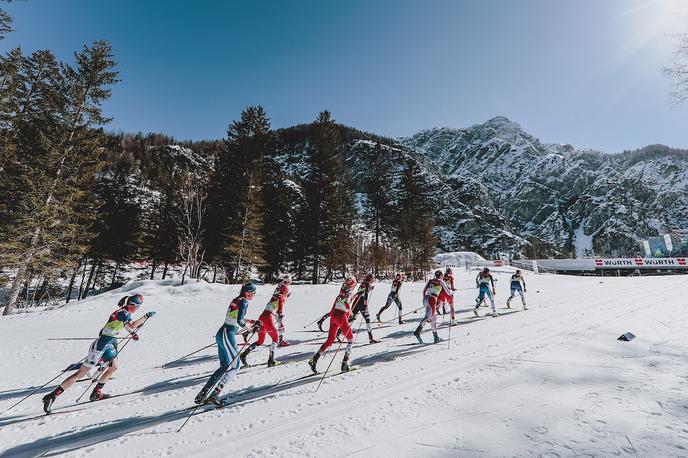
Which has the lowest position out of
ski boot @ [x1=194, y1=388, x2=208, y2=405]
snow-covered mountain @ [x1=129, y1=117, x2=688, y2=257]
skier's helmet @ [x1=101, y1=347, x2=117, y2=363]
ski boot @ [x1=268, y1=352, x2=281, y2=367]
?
ski boot @ [x1=268, y1=352, x2=281, y2=367]

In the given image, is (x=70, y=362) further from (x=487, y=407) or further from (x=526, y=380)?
(x=526, y=380)

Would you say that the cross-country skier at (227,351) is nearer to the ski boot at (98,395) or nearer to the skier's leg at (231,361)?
the skier's leg at (231,361)

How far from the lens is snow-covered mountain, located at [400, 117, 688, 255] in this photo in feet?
422

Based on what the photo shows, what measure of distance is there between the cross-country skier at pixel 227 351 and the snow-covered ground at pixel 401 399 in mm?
362

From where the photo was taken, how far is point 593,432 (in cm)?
375

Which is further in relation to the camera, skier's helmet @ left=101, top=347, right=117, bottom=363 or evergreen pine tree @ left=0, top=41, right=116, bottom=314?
evergreen pine tree @ left=0, top=41, right=116, bottom=314

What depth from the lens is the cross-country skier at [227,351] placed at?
5.10 meters

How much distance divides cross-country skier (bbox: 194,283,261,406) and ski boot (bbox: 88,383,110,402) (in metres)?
2.25

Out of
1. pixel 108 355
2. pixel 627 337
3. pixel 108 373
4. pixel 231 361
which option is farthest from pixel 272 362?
pixel 627 337

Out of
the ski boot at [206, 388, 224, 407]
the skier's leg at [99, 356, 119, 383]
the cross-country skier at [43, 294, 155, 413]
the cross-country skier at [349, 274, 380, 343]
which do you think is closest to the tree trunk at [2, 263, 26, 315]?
the cross-country skier at [43, 294, 155, 413]

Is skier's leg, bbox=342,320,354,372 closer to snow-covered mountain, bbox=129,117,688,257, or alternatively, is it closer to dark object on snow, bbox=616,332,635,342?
dark object on snow, bbox=616,332,635,342

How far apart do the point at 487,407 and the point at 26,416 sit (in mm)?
7720

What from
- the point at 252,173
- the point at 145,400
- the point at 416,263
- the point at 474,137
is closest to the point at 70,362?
the point at 145,400

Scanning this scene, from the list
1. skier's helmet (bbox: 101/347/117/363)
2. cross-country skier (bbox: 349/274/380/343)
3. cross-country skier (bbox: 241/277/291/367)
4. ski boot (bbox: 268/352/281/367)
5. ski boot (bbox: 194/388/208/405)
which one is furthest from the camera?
cross-country skier (bbox: 349/274/380/343)
